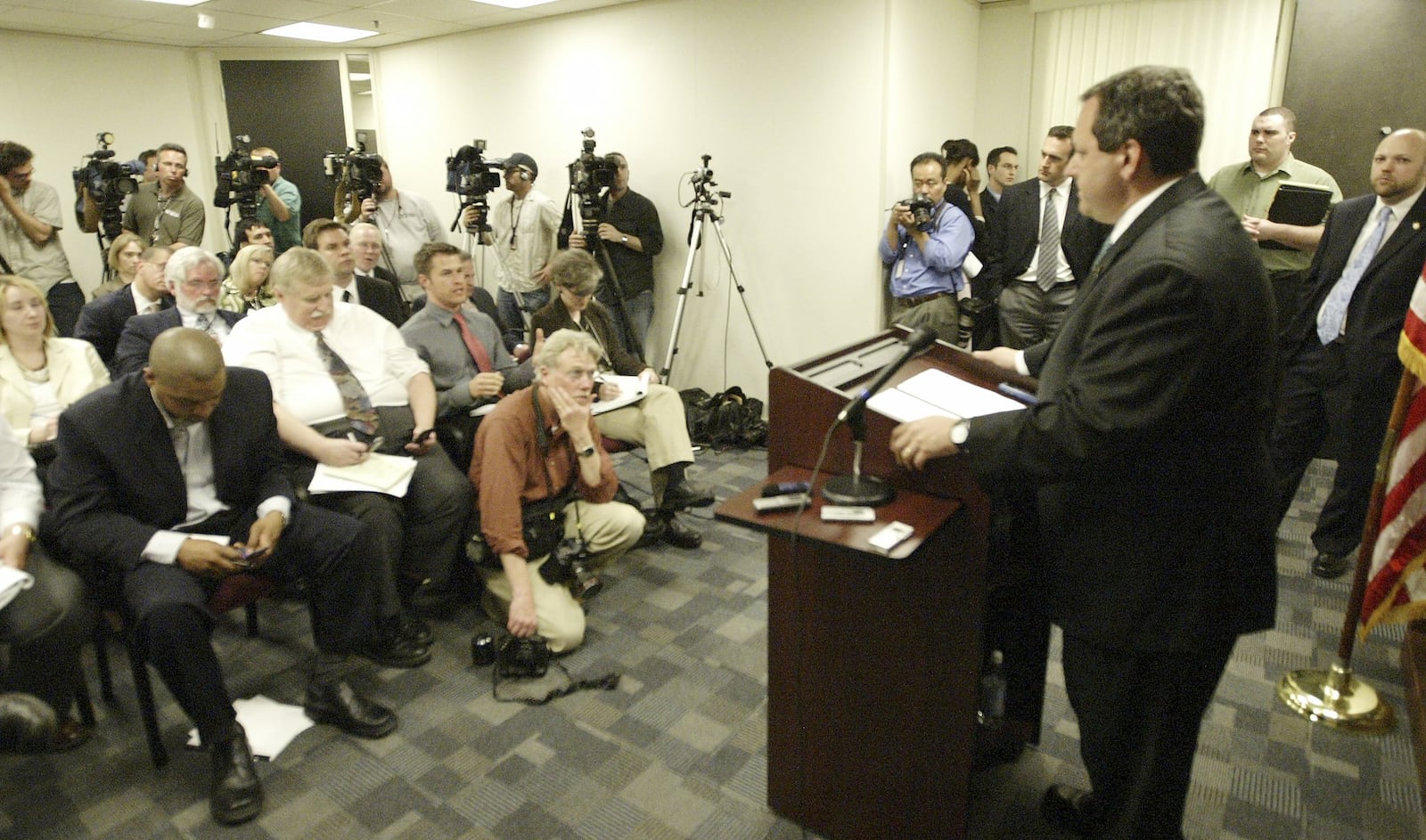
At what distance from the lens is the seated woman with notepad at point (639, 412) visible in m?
3.30

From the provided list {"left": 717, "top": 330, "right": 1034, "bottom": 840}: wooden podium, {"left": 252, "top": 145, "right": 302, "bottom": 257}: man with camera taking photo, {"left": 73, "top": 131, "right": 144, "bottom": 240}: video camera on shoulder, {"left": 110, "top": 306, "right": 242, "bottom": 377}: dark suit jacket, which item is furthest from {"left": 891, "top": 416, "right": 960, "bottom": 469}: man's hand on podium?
{"left": 73, "top": 131, "right": 144, "bottom": 240}: video camera on shoulder

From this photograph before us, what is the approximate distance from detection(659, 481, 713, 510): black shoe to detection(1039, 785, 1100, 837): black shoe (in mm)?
1848

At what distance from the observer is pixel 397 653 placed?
262 cm

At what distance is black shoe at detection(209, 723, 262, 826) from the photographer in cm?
195

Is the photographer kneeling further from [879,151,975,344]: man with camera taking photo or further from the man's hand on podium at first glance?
[879,151,975,344]: man with camera taking photo

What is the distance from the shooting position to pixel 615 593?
9.98 feet

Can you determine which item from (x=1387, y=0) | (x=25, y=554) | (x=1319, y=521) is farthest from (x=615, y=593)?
(x=1387, y=0)

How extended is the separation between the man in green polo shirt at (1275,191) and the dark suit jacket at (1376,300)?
1.27ft

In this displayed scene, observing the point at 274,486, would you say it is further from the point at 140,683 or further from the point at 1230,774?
the point at 1230,774

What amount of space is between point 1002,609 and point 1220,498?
63 cm

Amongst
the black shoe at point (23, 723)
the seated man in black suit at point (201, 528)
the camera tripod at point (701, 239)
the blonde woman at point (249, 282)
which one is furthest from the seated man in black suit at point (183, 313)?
the camera tripod at point (701, 239)

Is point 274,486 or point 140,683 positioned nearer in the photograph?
point 140,683

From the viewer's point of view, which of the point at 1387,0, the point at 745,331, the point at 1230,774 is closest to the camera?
the point at 1230,774

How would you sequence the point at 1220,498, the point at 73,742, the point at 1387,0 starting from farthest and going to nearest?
1. the point at 1387,0
2. the point at 73,742
3. the point at 1220,498
